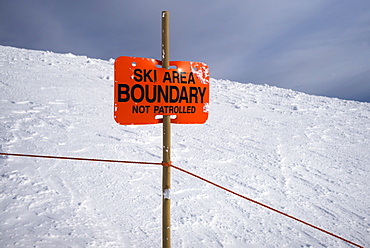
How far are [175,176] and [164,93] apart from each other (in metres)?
2.60

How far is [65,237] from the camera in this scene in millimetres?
2393

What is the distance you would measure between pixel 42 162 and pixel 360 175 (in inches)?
246

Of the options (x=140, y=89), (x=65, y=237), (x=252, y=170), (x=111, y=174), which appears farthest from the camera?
(x=252, y=170)

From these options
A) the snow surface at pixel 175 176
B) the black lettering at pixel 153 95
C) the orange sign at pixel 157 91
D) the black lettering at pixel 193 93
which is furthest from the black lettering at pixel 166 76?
the snow surface at pixel 175 176

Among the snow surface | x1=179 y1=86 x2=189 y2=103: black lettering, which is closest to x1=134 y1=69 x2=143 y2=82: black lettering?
x1=179 y1=86 x2=189 y2=103: black lettering

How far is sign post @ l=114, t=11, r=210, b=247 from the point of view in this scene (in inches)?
66.5

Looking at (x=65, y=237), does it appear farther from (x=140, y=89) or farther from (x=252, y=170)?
(x=252, y=170)

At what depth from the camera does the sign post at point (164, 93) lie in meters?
1.69

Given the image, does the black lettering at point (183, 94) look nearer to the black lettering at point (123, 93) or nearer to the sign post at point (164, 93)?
the sign post at point (164, 93)

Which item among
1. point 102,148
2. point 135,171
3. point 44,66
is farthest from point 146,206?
point 44,66

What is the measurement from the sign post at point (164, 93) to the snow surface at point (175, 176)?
134cm

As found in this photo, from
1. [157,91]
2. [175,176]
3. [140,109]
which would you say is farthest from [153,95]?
[175,176]

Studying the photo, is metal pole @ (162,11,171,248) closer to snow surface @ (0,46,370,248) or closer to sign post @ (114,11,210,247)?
sign post @ (114,11,210,247)

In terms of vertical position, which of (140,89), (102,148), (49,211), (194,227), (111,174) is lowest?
(194,227)
